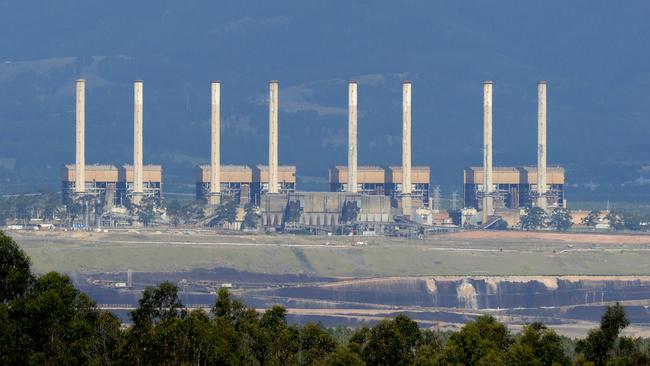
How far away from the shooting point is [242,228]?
18938cm

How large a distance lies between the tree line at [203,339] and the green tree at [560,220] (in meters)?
131

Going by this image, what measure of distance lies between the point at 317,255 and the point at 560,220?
3753cm

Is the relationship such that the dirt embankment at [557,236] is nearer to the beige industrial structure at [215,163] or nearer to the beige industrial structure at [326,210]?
the beige industrial structure at [326,210]

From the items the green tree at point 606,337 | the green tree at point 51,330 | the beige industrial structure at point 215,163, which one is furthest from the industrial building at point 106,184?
the green tree at point 606,337

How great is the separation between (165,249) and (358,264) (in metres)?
15.2

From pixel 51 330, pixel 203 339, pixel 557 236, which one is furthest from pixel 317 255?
pixel 203 339

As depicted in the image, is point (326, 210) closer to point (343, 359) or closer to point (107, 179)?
point (107, 179)

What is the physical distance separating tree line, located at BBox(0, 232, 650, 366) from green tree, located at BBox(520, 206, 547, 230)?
5077 inches

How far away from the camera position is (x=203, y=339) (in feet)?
187

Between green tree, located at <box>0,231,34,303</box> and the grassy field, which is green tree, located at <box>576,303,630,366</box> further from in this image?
the grassy field

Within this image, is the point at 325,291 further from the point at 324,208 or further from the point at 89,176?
the point at 89,176

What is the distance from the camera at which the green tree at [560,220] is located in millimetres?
193700

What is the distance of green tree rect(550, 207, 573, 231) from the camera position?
194m

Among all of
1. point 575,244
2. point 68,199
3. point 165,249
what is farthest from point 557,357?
point 68,199
